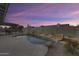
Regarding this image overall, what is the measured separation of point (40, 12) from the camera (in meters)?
1.38

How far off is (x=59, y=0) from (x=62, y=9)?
9 cm

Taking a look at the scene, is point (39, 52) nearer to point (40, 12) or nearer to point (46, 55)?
point (46, 55)

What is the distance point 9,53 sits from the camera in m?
1.35

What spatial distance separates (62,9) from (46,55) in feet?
1.51

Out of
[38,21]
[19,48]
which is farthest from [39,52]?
[38,21]

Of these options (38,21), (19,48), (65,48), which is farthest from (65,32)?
(19,48)

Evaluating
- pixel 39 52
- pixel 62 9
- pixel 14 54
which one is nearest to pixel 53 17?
pixel 62 9

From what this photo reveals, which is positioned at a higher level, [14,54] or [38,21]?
[38,21]

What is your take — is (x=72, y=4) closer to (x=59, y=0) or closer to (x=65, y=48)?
(x=59, y=0)

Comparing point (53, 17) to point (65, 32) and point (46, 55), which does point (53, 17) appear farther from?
point (46, 55)

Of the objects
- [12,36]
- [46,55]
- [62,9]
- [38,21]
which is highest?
[62,9]

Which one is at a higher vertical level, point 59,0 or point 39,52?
point 59,0

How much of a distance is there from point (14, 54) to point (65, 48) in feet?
1.56

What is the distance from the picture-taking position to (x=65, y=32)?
4.47 feet
